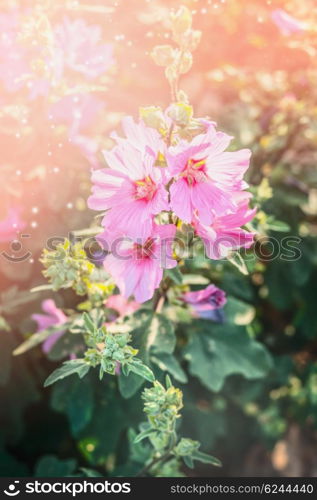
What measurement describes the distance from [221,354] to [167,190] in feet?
1.77

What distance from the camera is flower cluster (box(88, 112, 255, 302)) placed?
34.9 inches

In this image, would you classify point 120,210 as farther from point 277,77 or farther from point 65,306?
point 277,77

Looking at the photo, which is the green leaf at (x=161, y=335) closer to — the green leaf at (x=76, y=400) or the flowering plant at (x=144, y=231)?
the flowering plant at (x=144, y=231)

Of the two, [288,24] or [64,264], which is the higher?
[288,24]

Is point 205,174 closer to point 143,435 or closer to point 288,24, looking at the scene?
point 143,435

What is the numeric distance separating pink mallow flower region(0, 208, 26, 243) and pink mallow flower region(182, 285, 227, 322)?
0.40 metres

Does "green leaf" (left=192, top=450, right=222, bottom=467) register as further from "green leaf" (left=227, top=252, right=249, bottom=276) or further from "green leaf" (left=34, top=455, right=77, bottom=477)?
"green leaf" (left=34, top=455, right=77, bottom=477)

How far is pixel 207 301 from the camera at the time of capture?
1110mm

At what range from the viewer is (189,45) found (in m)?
0.96

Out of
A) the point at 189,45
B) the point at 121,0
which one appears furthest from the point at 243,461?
the point at 189,45

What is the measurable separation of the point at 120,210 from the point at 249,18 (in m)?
1.01

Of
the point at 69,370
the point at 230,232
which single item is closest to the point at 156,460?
the point at 69,370

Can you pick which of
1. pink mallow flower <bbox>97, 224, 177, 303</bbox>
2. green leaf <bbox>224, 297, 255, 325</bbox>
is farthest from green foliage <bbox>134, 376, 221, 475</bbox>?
green leaf <bbox>224, 297, 255, 325</bbox>

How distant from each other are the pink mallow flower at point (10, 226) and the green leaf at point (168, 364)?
1.36ft
